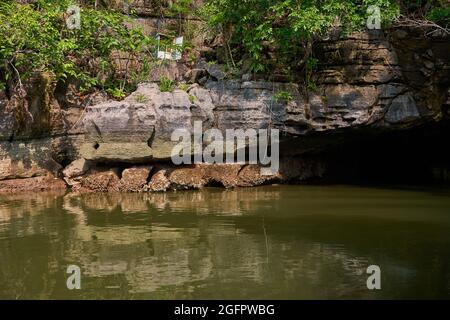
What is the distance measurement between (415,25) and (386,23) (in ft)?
2.13

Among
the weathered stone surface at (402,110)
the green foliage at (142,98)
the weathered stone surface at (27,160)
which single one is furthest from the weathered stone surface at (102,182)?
the weathered stone surface at (402,110)

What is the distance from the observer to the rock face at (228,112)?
11.9m

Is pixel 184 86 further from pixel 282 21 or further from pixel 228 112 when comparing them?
pixel 282 21

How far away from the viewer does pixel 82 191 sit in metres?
11.8

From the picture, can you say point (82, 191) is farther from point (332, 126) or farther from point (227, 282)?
point (227, 282)

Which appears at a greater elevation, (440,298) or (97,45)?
(97,45)

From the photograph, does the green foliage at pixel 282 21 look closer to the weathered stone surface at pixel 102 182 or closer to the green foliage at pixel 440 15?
the green foliage at pixel 440 15

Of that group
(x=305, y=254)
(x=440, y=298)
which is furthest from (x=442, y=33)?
(x=440, y=298)

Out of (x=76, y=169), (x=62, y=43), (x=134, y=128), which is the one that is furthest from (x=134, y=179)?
(x=62, y=43)

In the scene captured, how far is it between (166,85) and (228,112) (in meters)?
1.87

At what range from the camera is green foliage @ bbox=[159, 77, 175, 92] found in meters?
12.6

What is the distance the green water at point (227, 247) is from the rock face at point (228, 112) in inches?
71.9
